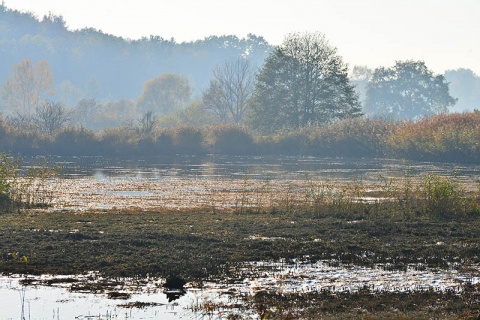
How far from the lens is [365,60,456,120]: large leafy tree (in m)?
138

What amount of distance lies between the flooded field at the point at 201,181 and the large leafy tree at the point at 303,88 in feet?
66.6

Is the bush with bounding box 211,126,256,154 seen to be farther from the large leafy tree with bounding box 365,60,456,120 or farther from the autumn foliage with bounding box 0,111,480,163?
the large leafy tree with bounding box 365,60,456,120

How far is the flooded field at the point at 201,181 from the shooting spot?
1062 inches

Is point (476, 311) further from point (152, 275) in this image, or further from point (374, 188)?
point (374, 188)

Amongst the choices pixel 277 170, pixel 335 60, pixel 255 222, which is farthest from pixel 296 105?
pixel 255 222

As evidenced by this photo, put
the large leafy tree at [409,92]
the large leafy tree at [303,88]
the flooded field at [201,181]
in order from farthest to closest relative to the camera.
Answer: the large leafy tree at [409,92]
the large leafy tree at [303,88]
the flooded field at [201,181]

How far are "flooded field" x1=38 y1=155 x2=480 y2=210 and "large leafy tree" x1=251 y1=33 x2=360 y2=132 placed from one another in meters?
20.3

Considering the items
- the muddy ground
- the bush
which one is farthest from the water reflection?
the muddy ground

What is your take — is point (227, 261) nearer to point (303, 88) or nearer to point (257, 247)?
point (257, 247)

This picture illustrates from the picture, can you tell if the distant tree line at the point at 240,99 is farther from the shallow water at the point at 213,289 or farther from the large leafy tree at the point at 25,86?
the shallow water at the point at 213,289

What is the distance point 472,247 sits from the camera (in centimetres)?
1706

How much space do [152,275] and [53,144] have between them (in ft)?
165

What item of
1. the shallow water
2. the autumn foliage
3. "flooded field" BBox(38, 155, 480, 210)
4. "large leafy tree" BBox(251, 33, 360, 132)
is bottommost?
the shallow water

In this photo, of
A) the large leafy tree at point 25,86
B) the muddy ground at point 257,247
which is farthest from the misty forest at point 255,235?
the large leafy tree at point 25,86
